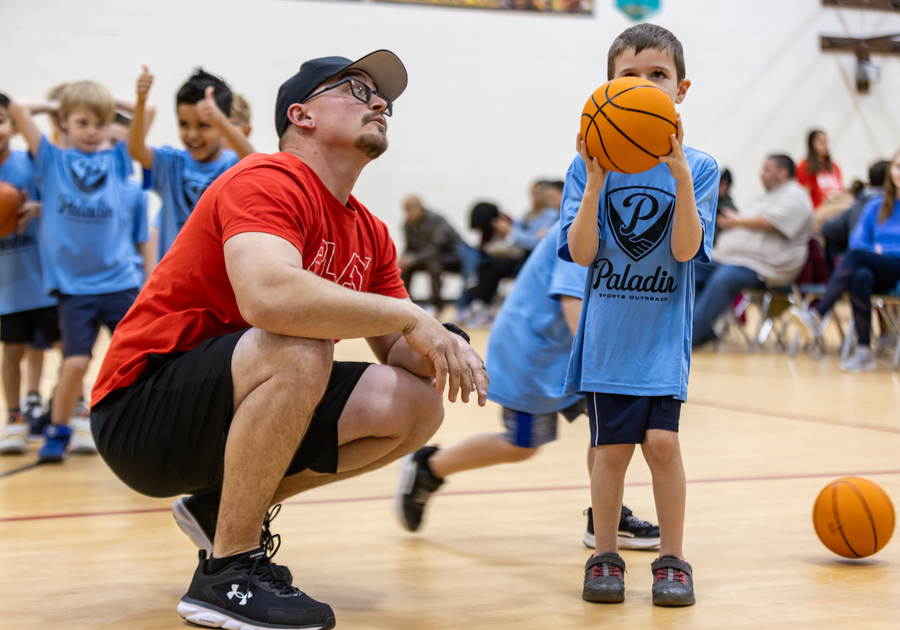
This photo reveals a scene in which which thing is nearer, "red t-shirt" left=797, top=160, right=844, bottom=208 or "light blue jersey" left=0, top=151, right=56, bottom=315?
"light blue jersey" left=0, top=151, right=56, bottom=315

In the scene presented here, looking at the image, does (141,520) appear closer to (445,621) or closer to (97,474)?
(97,474)

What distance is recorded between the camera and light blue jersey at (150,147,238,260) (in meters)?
3.67

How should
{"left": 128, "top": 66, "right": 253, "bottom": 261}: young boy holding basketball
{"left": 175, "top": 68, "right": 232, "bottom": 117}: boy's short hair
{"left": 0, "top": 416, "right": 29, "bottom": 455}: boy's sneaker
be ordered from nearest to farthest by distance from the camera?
{"left": 175, "top": 68, "right": 232, "bottom": 117}: boy's short hair
{"left": 128, "top": 66, "right": 253, "bottom": 261}: young boy holding basketball
{"left": 0, "top": 416, "right": 29, "bottom": 455}: boy's sneaker

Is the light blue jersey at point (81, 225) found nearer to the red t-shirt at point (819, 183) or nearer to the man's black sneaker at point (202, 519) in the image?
the man's black sneaker at point (202, 519)

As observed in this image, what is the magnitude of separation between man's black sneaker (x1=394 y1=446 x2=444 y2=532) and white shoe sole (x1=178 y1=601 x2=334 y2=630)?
0.82 metres

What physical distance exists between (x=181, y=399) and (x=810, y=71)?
13.3 meters

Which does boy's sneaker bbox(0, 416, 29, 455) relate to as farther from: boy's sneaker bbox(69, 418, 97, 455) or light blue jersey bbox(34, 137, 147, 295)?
light blue jersey bbox(34, 137, 147, 295)

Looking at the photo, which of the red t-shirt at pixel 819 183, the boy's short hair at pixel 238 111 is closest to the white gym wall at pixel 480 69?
the red t-shirt at pixel 819 183

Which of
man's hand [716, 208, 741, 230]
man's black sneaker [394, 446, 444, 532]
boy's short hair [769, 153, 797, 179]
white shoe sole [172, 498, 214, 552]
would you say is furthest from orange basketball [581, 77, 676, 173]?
boy's short hair [769, 153, 797, 179]

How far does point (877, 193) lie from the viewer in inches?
281

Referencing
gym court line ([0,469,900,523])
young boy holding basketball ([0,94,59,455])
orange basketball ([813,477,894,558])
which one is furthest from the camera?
young boy holding basketball ([0,94,59,455])

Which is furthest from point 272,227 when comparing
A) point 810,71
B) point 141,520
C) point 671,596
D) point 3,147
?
point 810,71

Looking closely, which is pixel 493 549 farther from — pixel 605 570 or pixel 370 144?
pixel 370 144

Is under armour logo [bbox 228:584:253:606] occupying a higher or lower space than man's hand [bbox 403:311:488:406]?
lower
